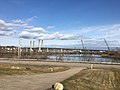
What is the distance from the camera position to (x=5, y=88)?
14.0 m

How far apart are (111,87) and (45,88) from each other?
674 centimetres

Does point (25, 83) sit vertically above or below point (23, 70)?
below

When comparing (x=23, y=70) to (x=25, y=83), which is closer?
(x=25, y=83)

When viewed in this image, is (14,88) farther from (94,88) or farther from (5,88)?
(94,88)

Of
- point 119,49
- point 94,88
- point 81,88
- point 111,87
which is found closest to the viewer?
point 81,88

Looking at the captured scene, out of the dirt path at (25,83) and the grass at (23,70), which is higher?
the grass at (23,70)

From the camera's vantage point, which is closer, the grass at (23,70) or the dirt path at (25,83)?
the dirt path at (25,83)

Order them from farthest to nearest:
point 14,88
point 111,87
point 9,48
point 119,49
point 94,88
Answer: point 9,48, point 119,49, point 111,87, point 94,88, point 14,88

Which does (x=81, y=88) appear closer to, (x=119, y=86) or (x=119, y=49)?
(x=119, y=86)

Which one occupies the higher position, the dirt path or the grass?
the grass

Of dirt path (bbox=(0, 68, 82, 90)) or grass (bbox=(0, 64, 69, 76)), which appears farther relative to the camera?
grass (bbox=(0, 64, 69, 76))

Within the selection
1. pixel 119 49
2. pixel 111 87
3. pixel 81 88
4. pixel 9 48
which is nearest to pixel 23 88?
pixel 81 88

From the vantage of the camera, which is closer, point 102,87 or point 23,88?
point 23,88

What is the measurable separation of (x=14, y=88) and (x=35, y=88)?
128cm
